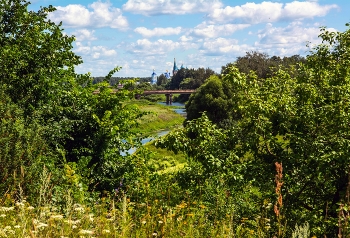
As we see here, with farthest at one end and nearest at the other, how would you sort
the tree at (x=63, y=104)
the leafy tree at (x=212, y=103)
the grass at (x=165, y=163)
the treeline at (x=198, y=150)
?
1. the leafy tree at (x=212, y=103)
2. the grass at (x=165, y=163)
3. the tree at (x=63, y=104)
4. the treeline at (x=198, y=150)

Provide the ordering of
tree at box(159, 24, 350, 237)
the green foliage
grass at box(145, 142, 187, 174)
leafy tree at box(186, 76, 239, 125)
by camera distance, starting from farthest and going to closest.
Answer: the green foliage
leafy tree at box(186, 76, 239, 125)
grass at box(145, 142, 187, 174)
tree at box(159, 24, 350, 237)

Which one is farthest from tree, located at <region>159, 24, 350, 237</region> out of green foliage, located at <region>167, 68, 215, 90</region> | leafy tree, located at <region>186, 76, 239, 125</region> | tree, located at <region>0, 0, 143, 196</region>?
green foliage, located at <region>167, 68, 215, 90</region>

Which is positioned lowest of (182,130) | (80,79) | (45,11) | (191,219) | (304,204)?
(304,204)

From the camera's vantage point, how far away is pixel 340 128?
9.39 meters

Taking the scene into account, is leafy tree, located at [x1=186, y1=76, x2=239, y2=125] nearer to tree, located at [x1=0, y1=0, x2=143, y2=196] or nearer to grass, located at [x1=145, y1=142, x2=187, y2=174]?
grass, located at [x1=145, y1=142, x2=187, y2=174]

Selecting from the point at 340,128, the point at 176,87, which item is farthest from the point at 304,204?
the point at 176,87

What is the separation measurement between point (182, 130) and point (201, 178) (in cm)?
140

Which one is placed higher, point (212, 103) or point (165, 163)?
point (212, 103)

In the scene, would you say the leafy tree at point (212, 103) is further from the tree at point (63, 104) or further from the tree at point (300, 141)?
the tree at point (300, 141)

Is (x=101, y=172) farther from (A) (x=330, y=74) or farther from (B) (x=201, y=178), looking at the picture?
(A) (x=330, y=74)

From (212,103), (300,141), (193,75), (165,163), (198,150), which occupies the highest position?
(193,75)

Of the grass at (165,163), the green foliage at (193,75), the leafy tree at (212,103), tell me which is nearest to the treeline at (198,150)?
the grass at (165,163)

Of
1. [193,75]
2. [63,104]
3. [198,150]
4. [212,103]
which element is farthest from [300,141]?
[193,75]

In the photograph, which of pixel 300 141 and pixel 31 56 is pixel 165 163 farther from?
pixel 300 141
